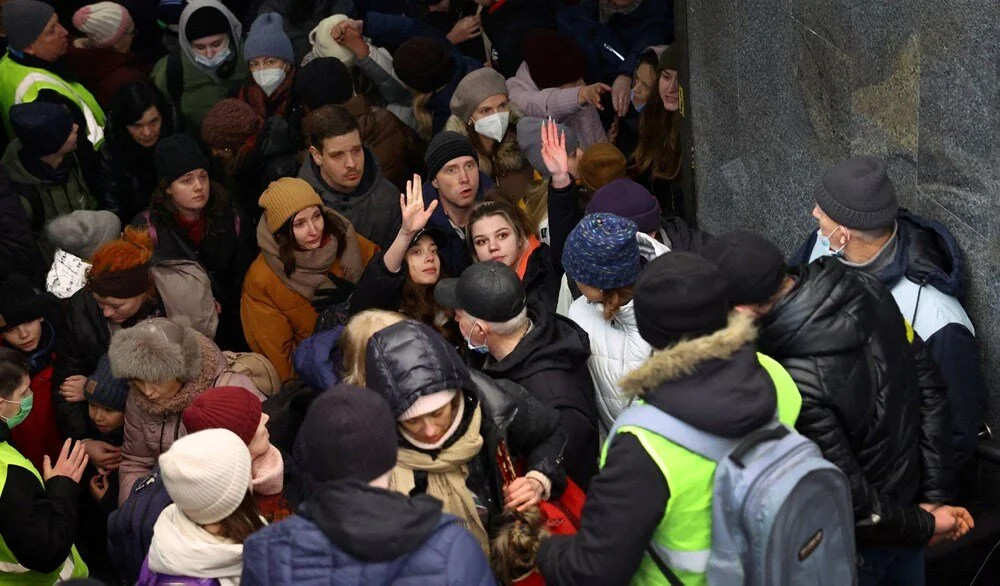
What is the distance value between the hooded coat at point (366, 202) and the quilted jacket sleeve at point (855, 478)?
3.06 meters

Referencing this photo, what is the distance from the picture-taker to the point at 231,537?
3.27 metres

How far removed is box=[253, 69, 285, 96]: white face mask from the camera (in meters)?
7.09

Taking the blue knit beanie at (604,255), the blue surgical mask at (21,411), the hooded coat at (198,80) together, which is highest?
the blue knit beanie at (604,255)

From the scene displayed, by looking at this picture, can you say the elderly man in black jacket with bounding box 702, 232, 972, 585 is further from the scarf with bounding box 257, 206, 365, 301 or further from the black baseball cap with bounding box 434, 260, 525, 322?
the scarf with bounding box 257, 206, 365, 301

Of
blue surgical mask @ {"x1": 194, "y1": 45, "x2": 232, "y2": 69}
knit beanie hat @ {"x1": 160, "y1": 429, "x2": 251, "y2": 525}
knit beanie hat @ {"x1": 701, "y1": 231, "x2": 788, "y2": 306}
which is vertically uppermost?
knit beanie hat @ {"x1": 701, "y1": 231, "x2": 788, "y2": 306}

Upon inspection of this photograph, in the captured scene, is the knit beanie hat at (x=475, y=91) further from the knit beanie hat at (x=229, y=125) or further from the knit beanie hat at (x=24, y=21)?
the knit beanie hat at (x=24, y=21)

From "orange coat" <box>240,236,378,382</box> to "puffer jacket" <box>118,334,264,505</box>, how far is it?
83 centimetres

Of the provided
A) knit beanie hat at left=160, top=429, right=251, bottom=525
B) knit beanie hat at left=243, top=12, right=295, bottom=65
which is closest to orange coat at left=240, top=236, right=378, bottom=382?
knit beanie hat at left=243, top=12, right=295, bottom=65

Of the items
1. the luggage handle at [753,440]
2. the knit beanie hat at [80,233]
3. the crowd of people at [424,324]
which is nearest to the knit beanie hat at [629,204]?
the crowd of people at [424,324]

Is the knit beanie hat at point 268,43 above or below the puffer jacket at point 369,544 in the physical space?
below

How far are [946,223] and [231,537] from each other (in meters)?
2.84

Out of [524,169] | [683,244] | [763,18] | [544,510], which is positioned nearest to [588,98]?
[524,169]

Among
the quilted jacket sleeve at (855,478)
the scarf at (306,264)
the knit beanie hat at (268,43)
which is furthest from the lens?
the knit beanie hat at (268,43)

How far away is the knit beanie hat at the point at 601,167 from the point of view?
554 cm
